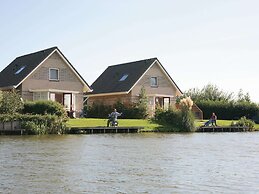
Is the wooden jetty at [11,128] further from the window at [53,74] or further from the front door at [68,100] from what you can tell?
the front door at [68,100]

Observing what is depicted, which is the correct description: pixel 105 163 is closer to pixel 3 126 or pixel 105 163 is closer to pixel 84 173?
pixel 84 173

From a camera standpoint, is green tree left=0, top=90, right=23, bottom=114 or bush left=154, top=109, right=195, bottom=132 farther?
bush left=154, top=109, right=195, bottom=132

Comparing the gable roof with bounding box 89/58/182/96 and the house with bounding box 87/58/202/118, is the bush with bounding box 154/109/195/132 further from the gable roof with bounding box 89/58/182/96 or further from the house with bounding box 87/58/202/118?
the gable roof with bounding box 89/58/182/96

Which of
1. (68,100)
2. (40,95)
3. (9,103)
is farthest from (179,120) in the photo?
(9,103)

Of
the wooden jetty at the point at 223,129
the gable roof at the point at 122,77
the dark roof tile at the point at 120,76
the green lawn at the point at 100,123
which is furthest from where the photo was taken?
the dark roof tile at the point at 120,76

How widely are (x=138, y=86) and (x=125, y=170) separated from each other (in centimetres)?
3337

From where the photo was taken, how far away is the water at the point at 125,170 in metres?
11.1

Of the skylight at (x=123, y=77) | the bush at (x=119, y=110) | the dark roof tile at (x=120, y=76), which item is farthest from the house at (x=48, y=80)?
the skylight at (x=123, y=77)

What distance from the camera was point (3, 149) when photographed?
63.0 ft

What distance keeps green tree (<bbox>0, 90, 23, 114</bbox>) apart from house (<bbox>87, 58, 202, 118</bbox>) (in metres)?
15.0

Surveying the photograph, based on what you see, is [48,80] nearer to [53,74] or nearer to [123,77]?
[53,74]

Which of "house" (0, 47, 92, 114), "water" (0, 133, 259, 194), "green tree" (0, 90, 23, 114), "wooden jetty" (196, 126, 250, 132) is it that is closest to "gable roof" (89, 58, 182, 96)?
"house" (0, 47, 92, 114)

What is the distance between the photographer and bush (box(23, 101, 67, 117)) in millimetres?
32375

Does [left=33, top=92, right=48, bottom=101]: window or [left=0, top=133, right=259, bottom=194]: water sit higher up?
[left=33, top=92, right=48, bottom=101]: window
